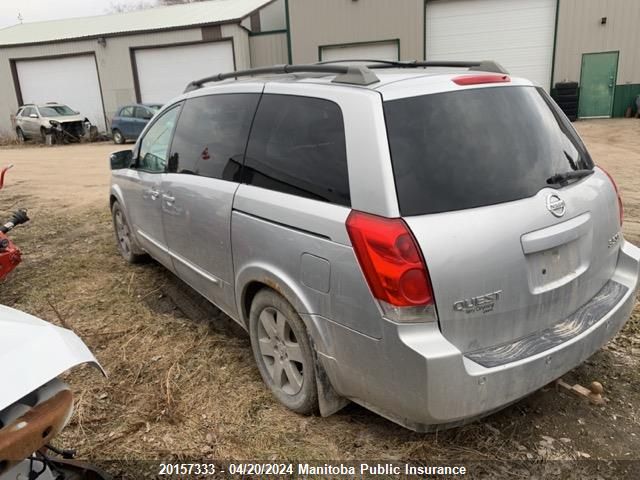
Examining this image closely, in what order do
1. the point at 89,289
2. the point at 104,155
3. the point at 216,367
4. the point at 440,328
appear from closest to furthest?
→ the point at 440,328, the point at 216,367, the point at 89,289, the point at 104,155

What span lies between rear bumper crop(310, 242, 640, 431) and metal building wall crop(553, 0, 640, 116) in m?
21.7

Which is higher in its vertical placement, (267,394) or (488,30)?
(488,30)

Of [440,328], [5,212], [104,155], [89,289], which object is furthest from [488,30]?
[440,328]

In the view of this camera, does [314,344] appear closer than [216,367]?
Yes

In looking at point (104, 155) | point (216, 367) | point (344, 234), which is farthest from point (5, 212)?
point (104, 155)

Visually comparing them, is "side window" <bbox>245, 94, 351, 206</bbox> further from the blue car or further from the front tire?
the blue car

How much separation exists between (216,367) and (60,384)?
1.79 meters

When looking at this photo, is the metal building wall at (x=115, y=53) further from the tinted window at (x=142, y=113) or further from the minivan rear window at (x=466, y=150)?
the minivan rear window at (x=466, y=150)

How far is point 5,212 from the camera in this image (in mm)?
8750

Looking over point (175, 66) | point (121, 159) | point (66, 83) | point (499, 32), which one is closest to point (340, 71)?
point (121, 159)

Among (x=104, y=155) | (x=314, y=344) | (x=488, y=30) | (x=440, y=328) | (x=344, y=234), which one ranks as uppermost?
(x=488, y=30)

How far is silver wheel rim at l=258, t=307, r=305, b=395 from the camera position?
9.44 ft

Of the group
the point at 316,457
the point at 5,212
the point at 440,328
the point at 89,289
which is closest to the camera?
the point at 440,328

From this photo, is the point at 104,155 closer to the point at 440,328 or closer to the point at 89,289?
the point at 89,289
